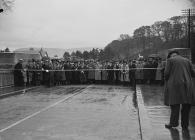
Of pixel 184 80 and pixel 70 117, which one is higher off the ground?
pixel 184 80

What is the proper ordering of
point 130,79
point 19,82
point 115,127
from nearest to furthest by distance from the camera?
A: point 115,127 < point 19,82 < point 130,79

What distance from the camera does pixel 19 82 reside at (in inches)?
948

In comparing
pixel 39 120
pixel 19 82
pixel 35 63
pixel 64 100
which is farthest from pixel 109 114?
pixel 35 63

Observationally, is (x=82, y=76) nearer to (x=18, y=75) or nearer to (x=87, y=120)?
(x=18, y=75)

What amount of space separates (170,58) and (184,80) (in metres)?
0.56

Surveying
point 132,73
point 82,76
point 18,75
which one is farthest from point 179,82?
point 82,76

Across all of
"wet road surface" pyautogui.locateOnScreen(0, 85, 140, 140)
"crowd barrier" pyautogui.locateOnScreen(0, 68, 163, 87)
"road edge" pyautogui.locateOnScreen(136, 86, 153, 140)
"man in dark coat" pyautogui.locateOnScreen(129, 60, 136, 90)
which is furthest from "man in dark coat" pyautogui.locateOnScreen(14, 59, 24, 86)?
"road edge" pyautogui.locateOnScreen(136, 86, 153, 140)

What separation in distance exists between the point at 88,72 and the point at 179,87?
19359mm

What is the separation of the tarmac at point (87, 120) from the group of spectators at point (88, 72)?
9427 millimetres

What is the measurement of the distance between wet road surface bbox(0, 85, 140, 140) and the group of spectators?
9118 mm

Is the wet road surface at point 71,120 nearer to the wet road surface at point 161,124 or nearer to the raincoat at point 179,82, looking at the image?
the wet road surface at point 161,124

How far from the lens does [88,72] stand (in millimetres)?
27828

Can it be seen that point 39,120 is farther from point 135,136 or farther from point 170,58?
point 170,58

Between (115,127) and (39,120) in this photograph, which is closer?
(115,127)
